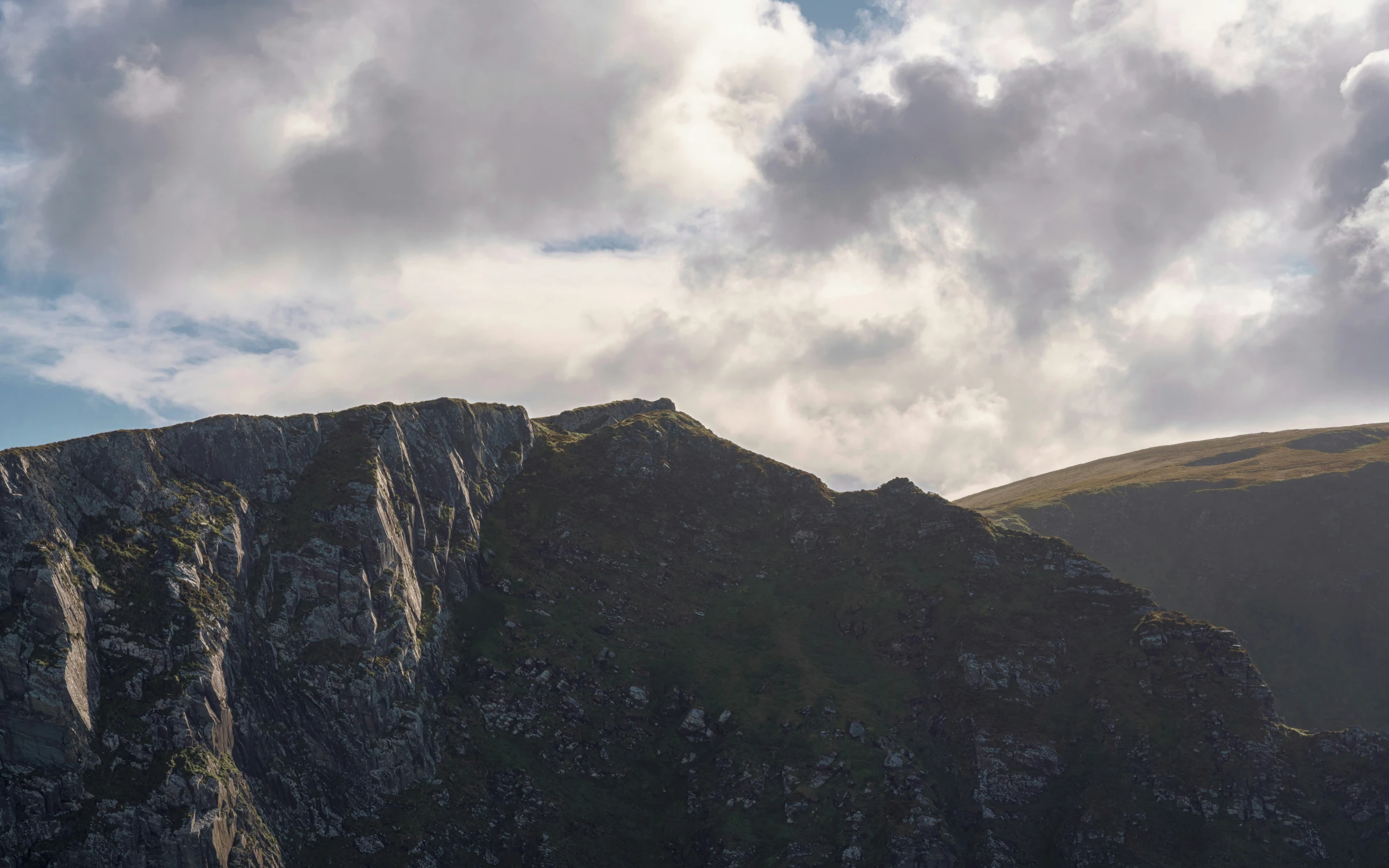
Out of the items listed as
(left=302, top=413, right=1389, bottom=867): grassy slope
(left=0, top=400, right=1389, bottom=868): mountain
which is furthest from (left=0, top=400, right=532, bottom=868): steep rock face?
(left=302, top=413, right=1389, bottom=867): grassy slope

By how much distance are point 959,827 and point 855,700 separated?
2466 cm

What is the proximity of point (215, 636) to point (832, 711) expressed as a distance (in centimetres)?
8475

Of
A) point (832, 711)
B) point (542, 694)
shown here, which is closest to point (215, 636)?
point (542, 694)

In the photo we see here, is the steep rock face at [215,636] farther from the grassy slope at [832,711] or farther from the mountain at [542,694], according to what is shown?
the grassy slope at [832,711]

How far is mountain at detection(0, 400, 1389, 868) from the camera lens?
317 feet

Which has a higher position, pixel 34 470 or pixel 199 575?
pixel 34 470

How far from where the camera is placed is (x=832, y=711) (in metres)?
134

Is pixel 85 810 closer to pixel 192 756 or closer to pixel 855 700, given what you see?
pixel 192 756

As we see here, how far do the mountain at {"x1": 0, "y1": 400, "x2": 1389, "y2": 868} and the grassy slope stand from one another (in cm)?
42

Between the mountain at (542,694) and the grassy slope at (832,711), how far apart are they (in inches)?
16.4

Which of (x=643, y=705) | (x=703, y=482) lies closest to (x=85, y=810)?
(x=643, y=705)

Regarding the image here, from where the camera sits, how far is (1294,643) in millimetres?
183875

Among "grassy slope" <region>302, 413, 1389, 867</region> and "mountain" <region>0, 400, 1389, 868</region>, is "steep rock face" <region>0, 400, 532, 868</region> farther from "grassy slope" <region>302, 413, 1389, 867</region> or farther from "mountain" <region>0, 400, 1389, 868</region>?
"grassy slope" <region>302, 413, 1389, 867</region>

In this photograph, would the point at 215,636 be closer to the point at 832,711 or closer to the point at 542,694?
the point at 542,694
